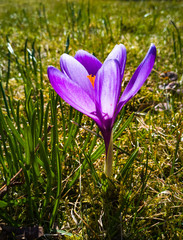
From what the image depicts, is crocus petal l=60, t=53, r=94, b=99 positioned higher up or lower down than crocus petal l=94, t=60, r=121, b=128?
higher up

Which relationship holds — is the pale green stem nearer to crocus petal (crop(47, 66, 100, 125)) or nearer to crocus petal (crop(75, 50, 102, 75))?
crocus petal (crop(47, 66, 100, 125))

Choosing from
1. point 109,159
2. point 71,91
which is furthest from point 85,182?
point 71,91

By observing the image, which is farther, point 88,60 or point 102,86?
point 88,60

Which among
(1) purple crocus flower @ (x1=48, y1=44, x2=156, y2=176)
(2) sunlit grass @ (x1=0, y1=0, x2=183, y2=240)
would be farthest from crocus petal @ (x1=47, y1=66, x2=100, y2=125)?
(2) sunlit grass @ (x1=0, y1=0, x2=183, y2=240)

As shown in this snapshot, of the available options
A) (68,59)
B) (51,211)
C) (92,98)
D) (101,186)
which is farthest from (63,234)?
(68,59)

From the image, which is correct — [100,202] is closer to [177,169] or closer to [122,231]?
[122,231]

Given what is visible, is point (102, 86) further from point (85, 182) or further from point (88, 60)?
point (85, 182)
